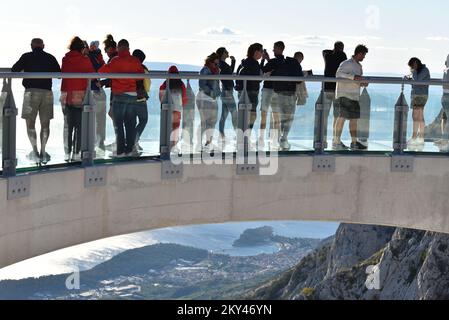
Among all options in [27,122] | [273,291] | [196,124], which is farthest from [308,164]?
[273,291]

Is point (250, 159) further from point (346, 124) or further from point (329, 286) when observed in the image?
point (329, 286)

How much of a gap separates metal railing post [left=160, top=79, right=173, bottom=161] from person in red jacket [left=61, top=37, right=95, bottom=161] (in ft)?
5.01

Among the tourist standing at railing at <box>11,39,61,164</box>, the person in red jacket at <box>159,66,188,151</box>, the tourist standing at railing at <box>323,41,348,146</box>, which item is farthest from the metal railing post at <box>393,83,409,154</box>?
the tourist standing at railing at <box>11,39,61,164</box>

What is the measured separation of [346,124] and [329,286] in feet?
264

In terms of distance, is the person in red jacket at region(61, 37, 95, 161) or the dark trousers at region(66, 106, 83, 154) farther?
the dark trousers at region(66, 106, 83, 154)

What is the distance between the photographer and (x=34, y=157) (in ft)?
53.0

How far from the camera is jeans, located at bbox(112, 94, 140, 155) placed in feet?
56.9

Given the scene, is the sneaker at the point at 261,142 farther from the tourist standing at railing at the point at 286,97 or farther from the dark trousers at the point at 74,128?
the dark trousers at the point at 74,128

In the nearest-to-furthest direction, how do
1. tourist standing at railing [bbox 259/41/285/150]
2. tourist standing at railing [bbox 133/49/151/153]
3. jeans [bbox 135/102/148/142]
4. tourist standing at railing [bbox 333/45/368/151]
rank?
tourist standing at railing [bbox 133/49/151/153] < jeans [bbox 135/102/148/142] < tourist standing at railing [bbox 259/41/285/150] < tourist standing at railing [bbox 333/45/368/151]

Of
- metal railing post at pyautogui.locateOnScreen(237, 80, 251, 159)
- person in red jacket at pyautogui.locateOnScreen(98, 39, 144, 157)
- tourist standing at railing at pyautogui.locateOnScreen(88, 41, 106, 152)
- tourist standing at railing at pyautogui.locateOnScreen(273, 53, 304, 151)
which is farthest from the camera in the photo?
tourist standing at railing at pyautogui.locateOnScreen(273, 53, 304, 151)

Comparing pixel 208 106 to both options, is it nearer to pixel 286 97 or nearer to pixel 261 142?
pixel 261 142

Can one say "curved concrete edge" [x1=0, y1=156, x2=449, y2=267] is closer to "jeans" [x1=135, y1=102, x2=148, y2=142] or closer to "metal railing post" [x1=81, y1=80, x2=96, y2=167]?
"metal railing post" [x1=81, y1=80, x2=96, y2=167]

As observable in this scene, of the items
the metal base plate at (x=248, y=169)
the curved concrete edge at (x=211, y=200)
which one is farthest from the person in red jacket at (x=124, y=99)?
the metal base plate at (x=248, y=169)

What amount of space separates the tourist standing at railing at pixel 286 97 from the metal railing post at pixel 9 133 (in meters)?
5.43
